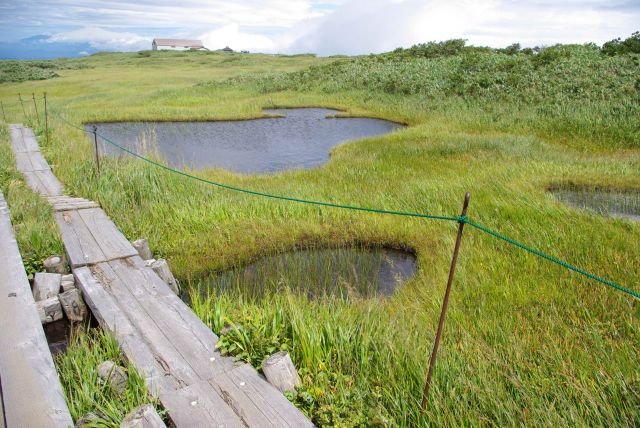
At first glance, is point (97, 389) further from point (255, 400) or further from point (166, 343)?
point (255, 400)

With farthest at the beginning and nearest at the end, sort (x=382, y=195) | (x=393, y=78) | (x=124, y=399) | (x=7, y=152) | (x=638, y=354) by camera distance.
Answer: (x=393, y=78)
(x=7, y=152)
(x=382, y=195)
(x=638, y=354)
(x=124, y=399)

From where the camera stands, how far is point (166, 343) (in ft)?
14.1

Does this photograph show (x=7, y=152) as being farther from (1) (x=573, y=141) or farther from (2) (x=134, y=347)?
(1) (x=573, y=141)

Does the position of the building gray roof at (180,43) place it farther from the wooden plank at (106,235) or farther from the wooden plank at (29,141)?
the wooden plank at (106,235)

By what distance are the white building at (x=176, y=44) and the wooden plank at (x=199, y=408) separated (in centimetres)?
13437

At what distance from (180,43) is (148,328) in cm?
14000

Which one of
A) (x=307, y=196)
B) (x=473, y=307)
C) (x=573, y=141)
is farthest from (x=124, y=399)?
(x=573, y=141)

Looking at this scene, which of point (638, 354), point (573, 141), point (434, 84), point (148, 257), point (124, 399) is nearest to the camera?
point (124, 399)

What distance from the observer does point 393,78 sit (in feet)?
93.5

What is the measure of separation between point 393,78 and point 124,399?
89.9ft

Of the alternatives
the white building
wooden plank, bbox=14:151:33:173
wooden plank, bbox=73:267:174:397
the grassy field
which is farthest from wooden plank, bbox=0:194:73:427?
the white building

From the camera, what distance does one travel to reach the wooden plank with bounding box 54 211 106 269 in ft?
19.9

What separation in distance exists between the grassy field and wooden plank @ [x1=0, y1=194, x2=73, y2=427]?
141cm

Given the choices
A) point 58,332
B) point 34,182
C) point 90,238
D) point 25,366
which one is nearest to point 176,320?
point 25,366
